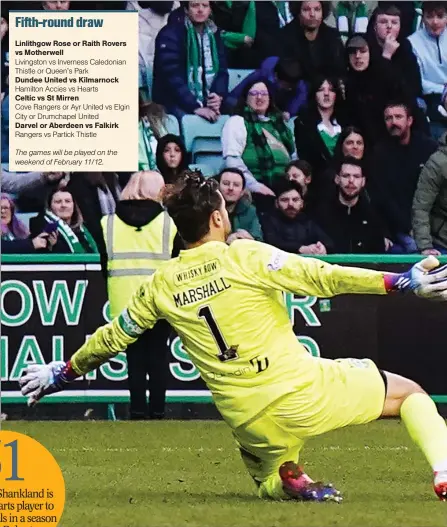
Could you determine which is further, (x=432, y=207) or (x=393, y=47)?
(x=393, y=47)

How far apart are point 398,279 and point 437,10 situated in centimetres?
754

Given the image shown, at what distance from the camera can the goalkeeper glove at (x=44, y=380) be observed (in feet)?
24.2

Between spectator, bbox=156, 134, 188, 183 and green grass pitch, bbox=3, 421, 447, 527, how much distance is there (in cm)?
245

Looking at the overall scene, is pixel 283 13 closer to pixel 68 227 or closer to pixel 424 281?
pixel 68 227

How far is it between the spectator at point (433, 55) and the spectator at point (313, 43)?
723mm

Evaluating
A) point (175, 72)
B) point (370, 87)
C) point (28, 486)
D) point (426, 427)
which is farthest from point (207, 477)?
point (370, 87)

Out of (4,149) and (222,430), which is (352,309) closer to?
(222,430)

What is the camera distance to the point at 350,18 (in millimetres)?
13758

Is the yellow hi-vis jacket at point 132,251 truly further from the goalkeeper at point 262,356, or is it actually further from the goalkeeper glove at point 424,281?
the goalkeeper glove at point 424,281

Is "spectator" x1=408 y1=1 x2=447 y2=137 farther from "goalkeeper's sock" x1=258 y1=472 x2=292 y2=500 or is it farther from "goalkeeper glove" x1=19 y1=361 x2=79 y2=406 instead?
"goalkeeper glove" x1=19 y1=361 x2=79 y2=406

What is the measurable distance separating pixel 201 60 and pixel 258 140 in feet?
3.02

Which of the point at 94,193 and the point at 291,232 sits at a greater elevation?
the point at 94,193

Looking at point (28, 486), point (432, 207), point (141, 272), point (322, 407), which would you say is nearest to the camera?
point (28, 486)

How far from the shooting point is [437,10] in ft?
44.7
